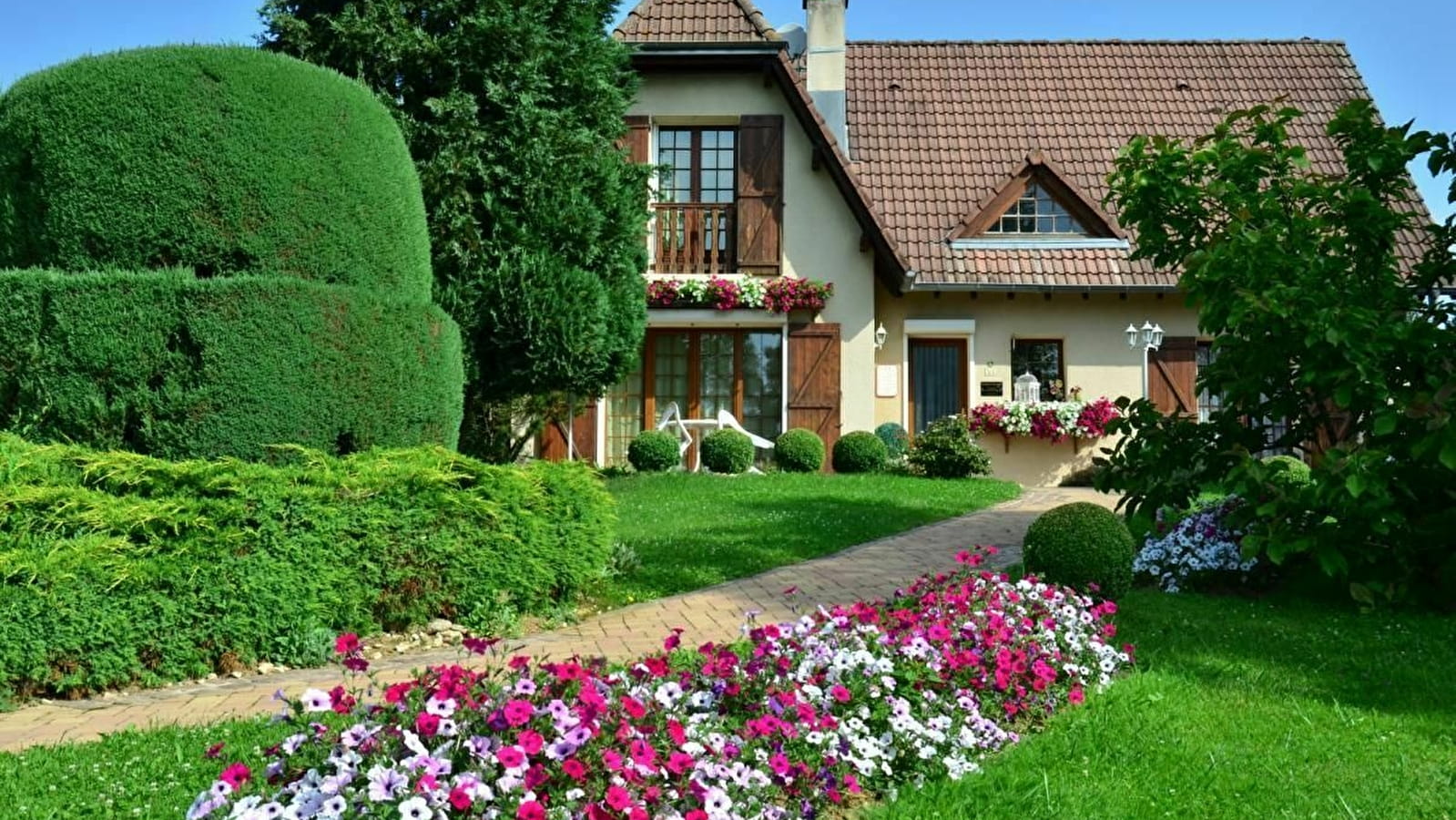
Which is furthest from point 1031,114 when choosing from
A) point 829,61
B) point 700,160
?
point 700,160

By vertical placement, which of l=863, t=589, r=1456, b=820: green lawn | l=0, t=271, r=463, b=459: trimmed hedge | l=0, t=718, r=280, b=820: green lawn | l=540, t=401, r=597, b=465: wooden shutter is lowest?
l=863, t=589, r=1456, b=820: green lawn

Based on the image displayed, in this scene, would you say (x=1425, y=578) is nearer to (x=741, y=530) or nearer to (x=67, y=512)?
(x=741, y=530)

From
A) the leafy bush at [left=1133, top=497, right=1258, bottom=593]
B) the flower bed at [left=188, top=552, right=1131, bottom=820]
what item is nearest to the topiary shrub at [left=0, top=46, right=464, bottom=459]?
the flower bed at [left=188, top=552, right=1131, bottom=820]

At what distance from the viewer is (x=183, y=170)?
673 centimetres

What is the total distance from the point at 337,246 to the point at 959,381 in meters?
11.6

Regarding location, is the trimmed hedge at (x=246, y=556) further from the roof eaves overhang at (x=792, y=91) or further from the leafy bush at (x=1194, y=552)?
the roof eaves overhang at (x=792, y=91)

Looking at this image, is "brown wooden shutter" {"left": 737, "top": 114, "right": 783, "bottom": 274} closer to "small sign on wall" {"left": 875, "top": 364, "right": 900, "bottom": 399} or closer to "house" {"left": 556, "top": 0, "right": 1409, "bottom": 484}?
"house" {"left": 556, "top": 0, "right": 1409, "bottom": 484}

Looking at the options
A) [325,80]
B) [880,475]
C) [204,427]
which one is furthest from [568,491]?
[880,475]

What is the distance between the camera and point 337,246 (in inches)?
282

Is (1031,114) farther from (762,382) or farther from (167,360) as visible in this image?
(167,360)

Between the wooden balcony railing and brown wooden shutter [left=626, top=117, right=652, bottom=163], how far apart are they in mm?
793

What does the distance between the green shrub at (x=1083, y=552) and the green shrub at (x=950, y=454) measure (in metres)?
8.06

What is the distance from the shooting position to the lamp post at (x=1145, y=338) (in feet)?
51.2

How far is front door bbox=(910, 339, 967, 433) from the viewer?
16.9m
